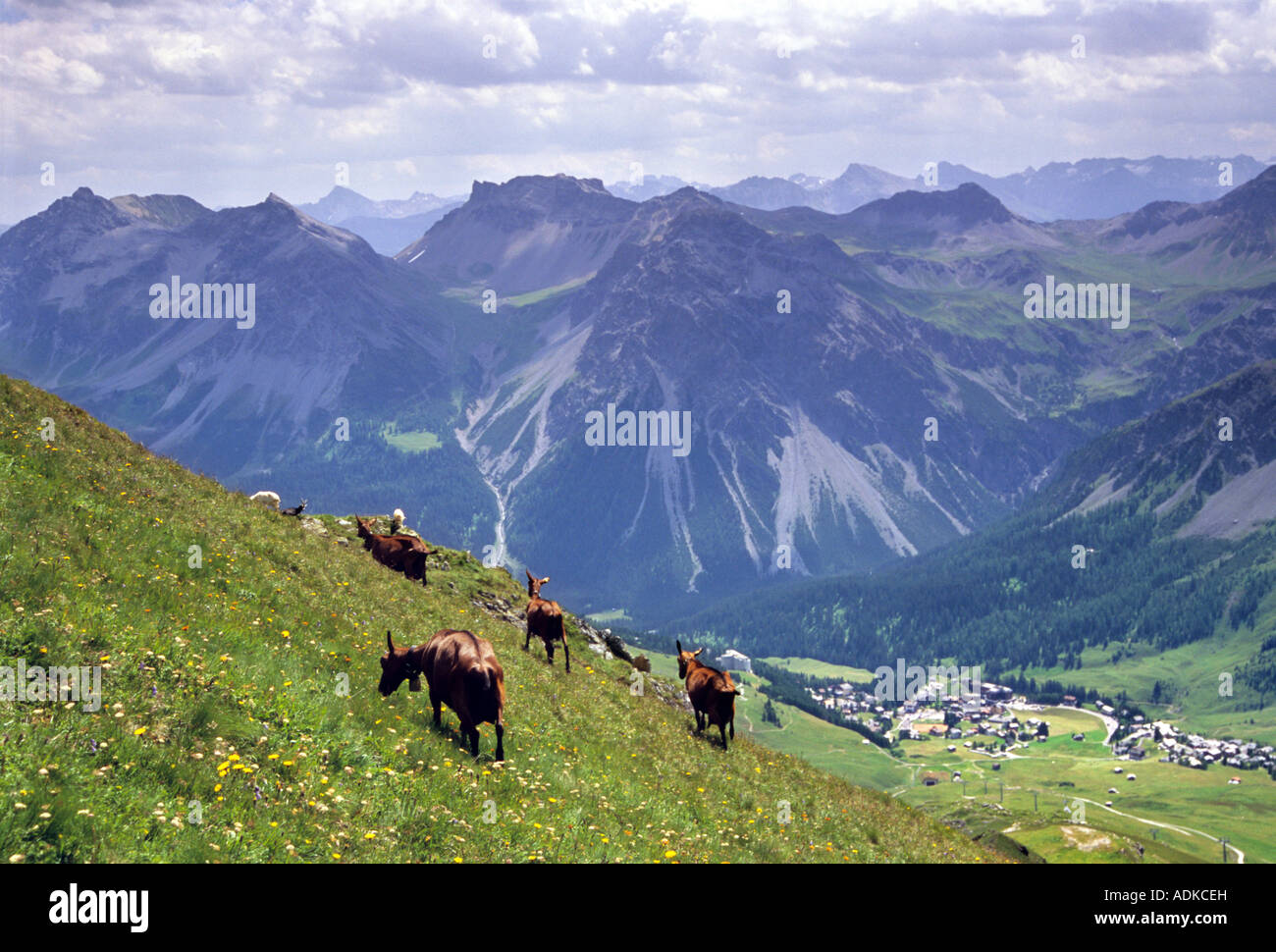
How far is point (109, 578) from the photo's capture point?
66.1 feet

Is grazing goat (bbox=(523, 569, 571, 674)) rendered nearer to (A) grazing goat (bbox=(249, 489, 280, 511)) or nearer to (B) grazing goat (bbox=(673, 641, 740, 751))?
(B) grazing goat (bbox=(673, 641, 740, 751))

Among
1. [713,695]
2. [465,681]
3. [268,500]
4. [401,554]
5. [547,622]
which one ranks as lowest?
[713,695]

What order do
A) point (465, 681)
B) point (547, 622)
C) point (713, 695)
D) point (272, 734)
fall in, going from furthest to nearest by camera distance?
point (547, 622) < point (713, 695) < point (465, 681) < point (272, 734)

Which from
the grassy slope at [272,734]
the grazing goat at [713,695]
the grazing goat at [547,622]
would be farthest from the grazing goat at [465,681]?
the grazing goat at [547,622]

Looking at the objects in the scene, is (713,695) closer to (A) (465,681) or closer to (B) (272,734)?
(A) (465,681)

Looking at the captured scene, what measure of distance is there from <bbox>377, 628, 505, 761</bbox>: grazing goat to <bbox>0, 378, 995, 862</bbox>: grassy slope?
22.6 inches

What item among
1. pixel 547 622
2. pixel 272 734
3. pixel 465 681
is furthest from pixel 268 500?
pixel 272 734

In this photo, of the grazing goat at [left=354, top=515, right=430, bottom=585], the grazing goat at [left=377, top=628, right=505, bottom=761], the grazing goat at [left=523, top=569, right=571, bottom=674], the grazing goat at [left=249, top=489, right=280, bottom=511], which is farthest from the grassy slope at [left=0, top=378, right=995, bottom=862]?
the grazing goat at [left=249, top=489, right=280, bottom=511]

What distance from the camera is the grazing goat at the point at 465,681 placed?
19312mm

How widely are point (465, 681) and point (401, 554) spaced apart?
22581mm

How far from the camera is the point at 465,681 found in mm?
19422

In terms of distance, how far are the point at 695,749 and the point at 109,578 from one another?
691 inches
